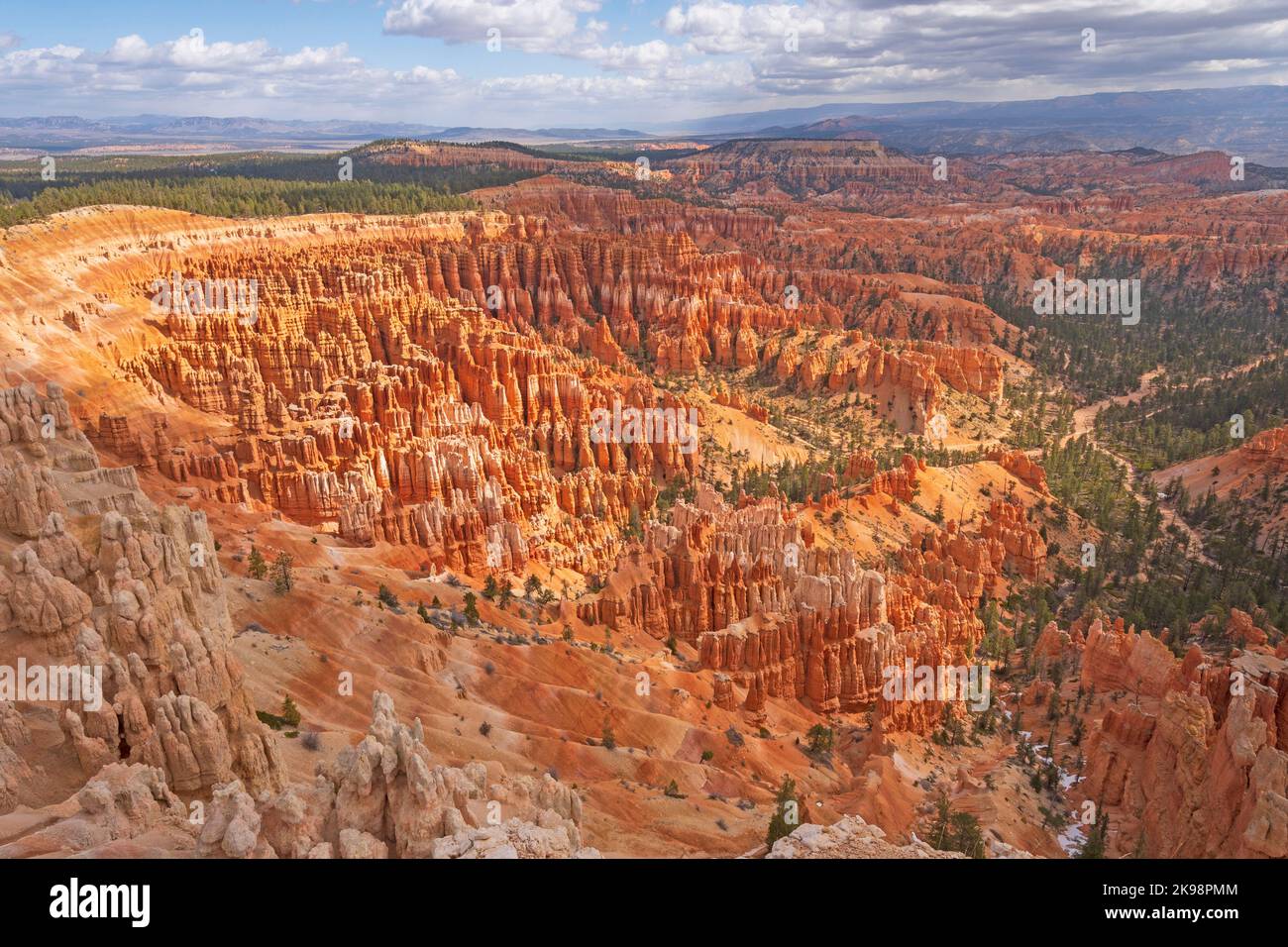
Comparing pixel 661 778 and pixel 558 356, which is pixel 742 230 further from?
pixel 661 778

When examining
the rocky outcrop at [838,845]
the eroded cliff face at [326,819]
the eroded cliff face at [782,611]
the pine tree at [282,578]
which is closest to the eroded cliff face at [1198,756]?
the eroded cliff face at [782,611]

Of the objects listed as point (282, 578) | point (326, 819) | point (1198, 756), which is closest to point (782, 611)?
point (1198, 756)

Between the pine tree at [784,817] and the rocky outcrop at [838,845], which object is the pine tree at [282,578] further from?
the rocky outcrop at [838,845]

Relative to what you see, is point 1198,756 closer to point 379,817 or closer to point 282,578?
point 379,817

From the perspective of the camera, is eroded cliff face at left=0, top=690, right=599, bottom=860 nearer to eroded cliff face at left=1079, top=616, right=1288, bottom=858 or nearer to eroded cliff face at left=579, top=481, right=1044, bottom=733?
eroded cliff face at left=1079, top=616, right=1288, bottom=858

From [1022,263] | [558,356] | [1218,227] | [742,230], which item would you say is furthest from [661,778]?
[1218,227]

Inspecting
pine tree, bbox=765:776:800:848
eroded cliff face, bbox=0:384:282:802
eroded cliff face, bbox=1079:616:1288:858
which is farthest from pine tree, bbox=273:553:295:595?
eroded cliff face, bbox=1079:616:1288:858
